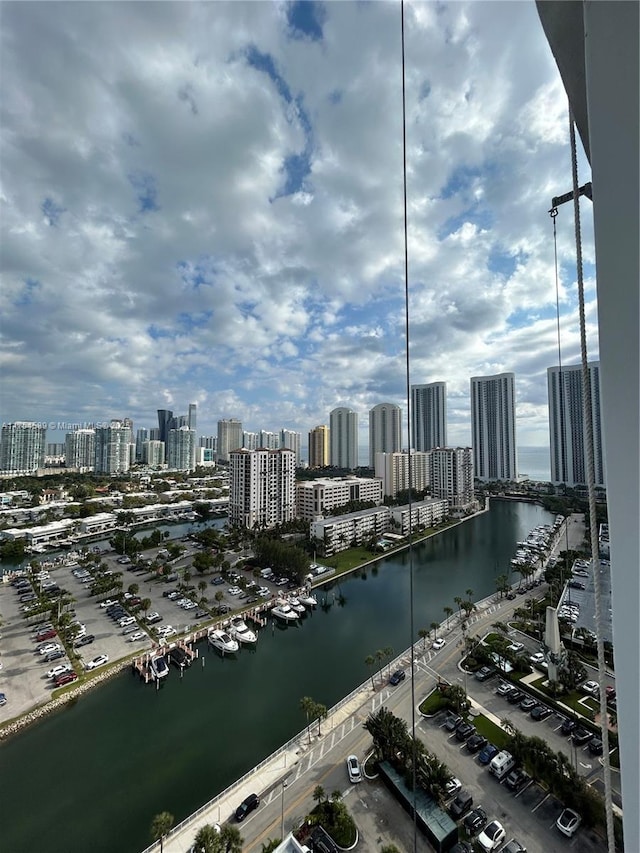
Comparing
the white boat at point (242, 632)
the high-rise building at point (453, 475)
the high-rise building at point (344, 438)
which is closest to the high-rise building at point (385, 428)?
the high-rise building at point (344, 438)

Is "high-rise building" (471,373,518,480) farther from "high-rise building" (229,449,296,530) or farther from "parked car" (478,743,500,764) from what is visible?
"parked car" (478,743,500,764)

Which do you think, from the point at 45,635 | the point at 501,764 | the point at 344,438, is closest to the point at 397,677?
the point at 501,764

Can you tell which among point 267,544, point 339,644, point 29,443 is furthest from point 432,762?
point 29,443

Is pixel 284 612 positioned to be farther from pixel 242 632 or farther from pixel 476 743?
pixel 476 743

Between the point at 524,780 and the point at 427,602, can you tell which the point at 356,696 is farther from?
the point at 427,602

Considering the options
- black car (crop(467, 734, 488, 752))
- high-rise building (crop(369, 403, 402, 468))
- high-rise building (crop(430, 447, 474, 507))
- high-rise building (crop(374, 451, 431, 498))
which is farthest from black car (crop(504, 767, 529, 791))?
high-rise building (crop(369, 403, 402, 468))

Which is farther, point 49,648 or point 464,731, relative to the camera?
point 49,648

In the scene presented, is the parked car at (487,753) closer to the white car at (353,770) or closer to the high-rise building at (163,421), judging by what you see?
the white car at (353,770)
